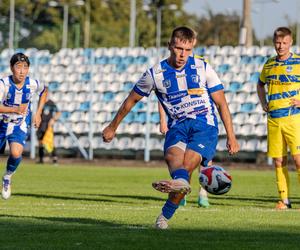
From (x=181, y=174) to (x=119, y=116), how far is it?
0.94 meters

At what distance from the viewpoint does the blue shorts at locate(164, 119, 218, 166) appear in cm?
1148

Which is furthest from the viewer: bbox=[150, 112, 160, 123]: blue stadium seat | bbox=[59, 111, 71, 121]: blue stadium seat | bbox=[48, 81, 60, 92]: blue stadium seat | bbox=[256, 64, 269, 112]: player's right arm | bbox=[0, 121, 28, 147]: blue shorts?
bbox=[48, 81, 60, 92]: blue stadium seat

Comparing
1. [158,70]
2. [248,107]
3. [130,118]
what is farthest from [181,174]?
[130,118]

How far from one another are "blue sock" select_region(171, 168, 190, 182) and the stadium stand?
70.4ft

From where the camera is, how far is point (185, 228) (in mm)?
11367

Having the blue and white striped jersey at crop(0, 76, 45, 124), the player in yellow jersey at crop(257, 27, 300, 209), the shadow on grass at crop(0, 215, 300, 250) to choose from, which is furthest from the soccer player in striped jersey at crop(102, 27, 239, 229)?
the blue and white striped jersey at crop(0, 76, 45, 124)

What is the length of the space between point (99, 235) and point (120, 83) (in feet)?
86.2

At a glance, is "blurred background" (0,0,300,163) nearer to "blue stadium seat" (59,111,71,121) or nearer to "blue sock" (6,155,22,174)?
"blue stadium seat" (59,111,71,121)

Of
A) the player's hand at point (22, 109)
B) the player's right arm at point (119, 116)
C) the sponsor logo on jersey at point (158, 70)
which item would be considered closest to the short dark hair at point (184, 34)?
the sponsor logo on jersey at point (158, 70)

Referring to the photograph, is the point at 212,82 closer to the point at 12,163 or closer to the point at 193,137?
the point at 193,137

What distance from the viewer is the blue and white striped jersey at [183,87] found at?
11508 mm

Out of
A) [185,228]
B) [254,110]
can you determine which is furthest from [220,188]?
[254,110]

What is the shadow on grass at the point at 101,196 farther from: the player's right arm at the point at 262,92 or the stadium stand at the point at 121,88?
the stadium stand at the point at 121,88

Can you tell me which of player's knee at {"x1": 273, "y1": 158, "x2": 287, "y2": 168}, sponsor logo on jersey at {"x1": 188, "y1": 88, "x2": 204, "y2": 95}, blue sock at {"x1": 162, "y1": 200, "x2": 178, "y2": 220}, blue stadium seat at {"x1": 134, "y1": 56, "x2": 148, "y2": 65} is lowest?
blue sock at {"x1": 162, "y1": 200, "x2": 178, "y2": 220}
